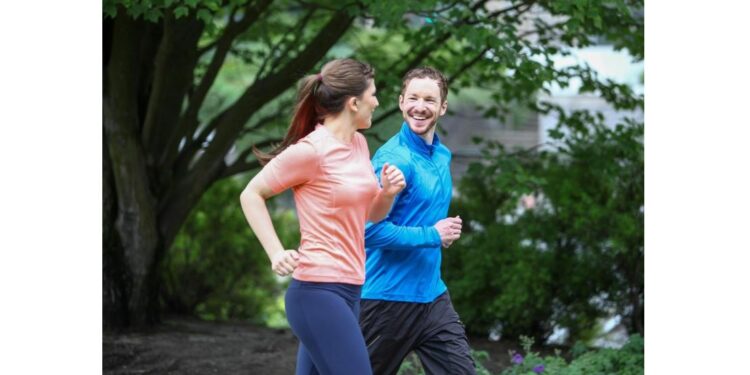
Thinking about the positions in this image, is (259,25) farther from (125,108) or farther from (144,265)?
→ (144,265)

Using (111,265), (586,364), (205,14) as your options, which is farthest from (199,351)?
(586,364)

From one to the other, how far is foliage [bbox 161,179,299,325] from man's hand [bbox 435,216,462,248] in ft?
20.9

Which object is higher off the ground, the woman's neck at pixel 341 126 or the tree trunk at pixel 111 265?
the woman's neck at pixel 341 126

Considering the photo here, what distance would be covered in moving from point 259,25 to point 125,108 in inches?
70.8

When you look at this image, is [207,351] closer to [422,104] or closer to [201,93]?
[201,93]

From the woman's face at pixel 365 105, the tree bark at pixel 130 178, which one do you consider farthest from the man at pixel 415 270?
the tree bark at pixel 130 178

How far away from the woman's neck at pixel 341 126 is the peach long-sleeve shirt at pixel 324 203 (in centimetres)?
8

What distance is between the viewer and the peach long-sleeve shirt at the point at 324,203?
3.49 meters

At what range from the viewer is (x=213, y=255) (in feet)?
34.5

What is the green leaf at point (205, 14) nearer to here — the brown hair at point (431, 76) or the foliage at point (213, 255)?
the brown hair at point (431, 76)

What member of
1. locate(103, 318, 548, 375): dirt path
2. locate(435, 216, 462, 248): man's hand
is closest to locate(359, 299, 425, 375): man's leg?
locate(435, 216, 462, 248): man's hand

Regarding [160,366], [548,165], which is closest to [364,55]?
[548,165]

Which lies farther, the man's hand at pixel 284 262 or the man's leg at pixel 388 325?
the man's leg at pixel 388 325

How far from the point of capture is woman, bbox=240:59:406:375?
3.46 metres
